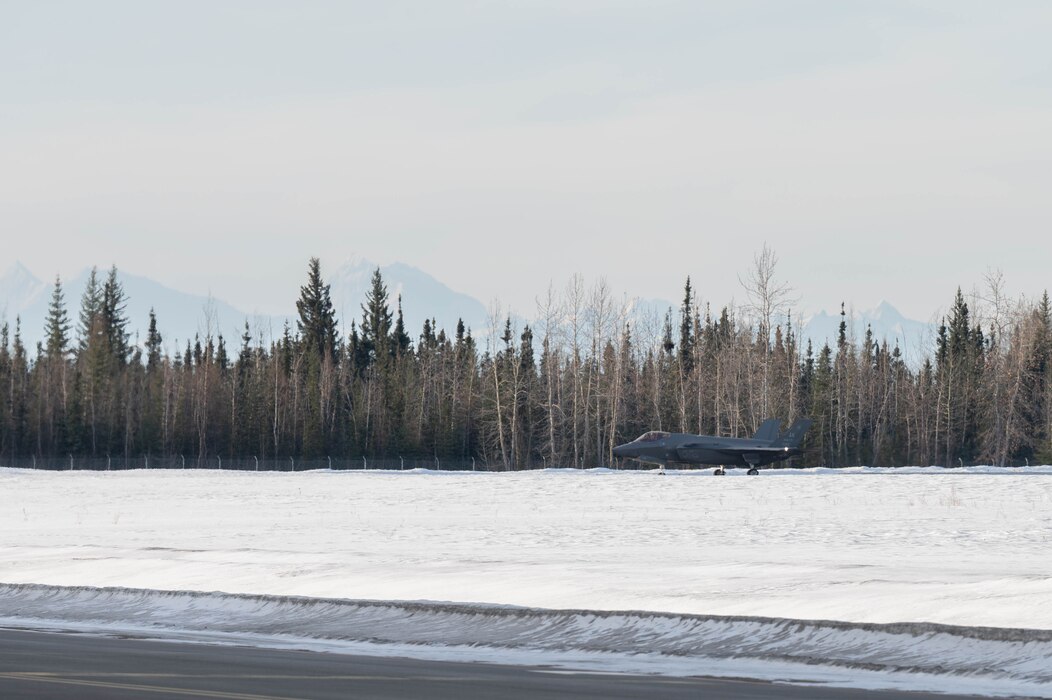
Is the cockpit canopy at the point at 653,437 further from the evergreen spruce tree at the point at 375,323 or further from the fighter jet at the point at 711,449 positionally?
the evergreen spruce tree at the point at 375,323

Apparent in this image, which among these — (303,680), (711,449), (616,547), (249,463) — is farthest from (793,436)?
(249,463)

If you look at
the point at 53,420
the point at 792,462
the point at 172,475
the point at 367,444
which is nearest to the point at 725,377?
the point at 792,462

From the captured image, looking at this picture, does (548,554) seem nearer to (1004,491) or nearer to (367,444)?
(1004,491)

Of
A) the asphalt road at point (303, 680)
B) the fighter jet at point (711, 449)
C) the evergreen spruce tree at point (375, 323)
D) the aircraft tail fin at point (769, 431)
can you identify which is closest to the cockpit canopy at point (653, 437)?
the fighter jet at point (711, 449)

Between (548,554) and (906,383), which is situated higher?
(906,383)

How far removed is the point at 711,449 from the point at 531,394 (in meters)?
51.6

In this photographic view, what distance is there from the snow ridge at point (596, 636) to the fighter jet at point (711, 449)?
48.6 metres

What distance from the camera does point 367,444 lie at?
426 ft

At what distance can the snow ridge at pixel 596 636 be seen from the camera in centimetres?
1307

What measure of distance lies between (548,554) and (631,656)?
12730 millimetres

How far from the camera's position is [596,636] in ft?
51.0

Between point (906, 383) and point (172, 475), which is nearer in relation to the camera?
point (172, 475)

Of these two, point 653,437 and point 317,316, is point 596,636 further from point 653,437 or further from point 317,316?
point 317,316

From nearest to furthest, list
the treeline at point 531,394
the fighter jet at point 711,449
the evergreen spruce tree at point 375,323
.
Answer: the fighter jet at point 711,449 → the treeline at point 531,394 → the evergreen spruce tree at point 375,323
